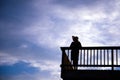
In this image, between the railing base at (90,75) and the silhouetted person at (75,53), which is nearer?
the railing base at (90,75)

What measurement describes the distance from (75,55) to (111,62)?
205 cm

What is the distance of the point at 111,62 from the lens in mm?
18953

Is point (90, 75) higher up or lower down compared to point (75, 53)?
lower down

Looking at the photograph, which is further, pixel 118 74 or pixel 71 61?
pixel 71 61

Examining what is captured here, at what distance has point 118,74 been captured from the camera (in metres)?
19.0

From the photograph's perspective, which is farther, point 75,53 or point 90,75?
point 75,53

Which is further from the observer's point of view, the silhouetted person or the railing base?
the silhouetted person

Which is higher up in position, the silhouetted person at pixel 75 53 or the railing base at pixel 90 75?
the silhouetted person at pixel 75 53

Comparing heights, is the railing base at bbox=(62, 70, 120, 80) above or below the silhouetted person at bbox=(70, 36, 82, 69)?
below

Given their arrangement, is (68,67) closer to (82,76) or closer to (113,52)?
(82,76)

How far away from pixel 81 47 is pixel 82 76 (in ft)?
5.23

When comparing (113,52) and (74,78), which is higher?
(113,52)

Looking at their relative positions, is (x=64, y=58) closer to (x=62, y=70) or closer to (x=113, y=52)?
(x=62, y=70)

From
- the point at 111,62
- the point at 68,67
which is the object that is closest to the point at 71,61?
the point at 68,67
